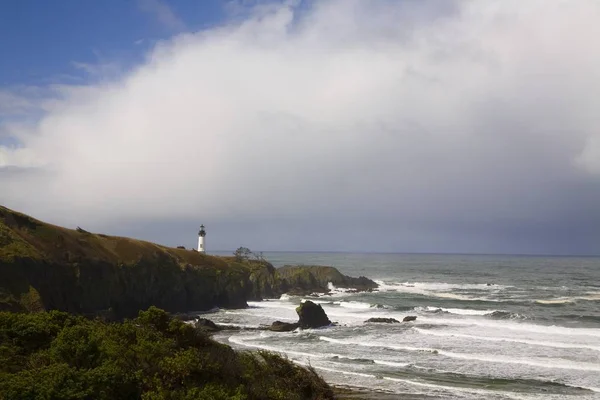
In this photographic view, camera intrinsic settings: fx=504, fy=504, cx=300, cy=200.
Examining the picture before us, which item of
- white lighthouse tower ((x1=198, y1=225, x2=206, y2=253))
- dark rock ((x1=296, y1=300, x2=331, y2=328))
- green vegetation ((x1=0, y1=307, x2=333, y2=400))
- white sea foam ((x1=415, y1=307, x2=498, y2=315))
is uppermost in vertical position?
white lighthouse tower ((x1=198, y1=225, x2=206, y2=253))

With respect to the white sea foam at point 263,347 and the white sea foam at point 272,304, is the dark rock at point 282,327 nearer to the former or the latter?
the white sea foam at point 263,347

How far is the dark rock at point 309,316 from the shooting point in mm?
46438

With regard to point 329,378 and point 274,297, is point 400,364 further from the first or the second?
point 274,297

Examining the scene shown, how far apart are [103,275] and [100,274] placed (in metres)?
0.38

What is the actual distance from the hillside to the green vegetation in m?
18.7

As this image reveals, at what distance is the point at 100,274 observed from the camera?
46.7 metres

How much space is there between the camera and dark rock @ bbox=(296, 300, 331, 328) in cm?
4644

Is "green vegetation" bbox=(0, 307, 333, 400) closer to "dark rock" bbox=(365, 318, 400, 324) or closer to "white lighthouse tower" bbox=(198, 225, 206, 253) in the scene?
"dark rock" bbox=(365, 318, 400, 324)

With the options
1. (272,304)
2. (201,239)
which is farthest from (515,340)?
(201,239)

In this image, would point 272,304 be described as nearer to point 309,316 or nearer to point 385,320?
point 385,320

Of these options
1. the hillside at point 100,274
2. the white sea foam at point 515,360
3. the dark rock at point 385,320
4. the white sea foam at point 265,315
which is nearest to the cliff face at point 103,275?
the hillside at point 100,274

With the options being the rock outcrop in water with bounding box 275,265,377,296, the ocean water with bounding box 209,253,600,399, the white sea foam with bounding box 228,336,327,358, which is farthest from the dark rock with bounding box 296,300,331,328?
the rock outcrop in water with bounding box 275,265,377,296

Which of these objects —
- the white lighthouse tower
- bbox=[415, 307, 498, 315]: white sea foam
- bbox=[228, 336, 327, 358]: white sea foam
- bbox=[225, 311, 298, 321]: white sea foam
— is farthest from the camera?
the white lighthouse tower

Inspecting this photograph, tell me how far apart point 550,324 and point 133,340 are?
144 feet
